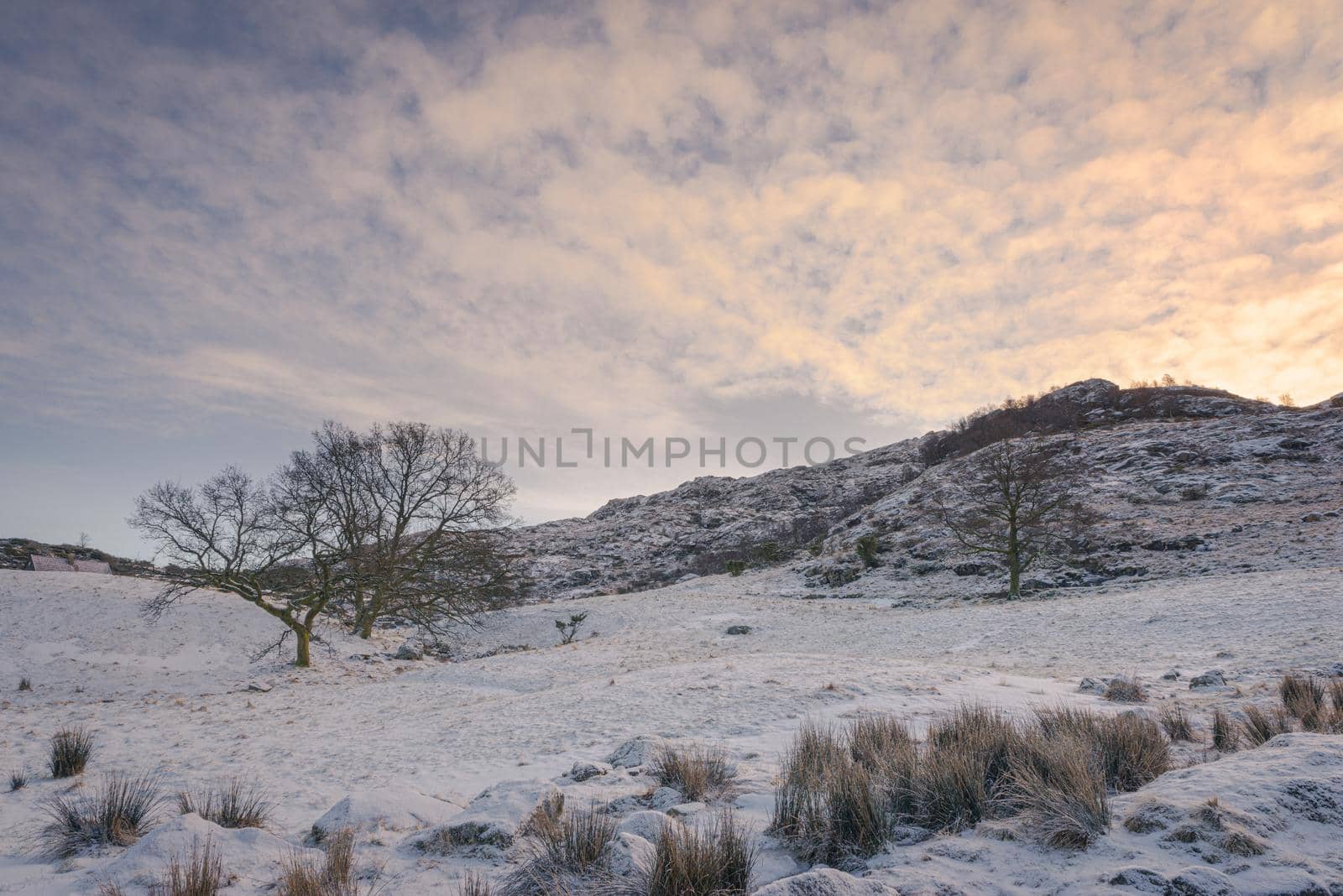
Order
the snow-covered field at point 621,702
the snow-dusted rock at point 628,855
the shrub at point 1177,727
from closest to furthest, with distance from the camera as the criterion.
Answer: the snow-dusted rock at point 628,855 < the snow-covered field at point 621,702 < the shrub at point 1177,727

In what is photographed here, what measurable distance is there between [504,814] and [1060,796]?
13.2 ft

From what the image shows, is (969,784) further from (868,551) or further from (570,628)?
(868,551)

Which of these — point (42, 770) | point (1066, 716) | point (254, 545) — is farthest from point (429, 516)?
point (1066, 716)

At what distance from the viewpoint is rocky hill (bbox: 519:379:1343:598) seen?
2533cm

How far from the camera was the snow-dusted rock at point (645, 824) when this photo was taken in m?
3.94

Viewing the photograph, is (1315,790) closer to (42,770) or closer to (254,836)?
(254,836)

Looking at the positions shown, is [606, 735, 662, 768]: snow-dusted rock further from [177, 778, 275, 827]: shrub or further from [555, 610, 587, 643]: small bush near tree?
[555, 610, 587, 643]: small bush near tree

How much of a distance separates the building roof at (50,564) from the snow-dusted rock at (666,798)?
36.2 metres

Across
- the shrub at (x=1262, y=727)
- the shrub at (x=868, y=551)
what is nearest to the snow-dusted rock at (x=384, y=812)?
the shrub at (x=1262, y=727)

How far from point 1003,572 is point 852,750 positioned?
28534mm

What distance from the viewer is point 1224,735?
5660 mm

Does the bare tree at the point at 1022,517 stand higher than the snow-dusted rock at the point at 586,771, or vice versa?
the bare tree at the point at 1022,517

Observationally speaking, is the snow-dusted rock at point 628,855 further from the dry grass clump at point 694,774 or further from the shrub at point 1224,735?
the shrub at point 1224,735

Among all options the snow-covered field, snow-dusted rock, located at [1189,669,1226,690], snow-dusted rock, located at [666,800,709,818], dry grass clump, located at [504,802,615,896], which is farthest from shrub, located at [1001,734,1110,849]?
snow-dusted rock, located at [1189,669,1226,690]
